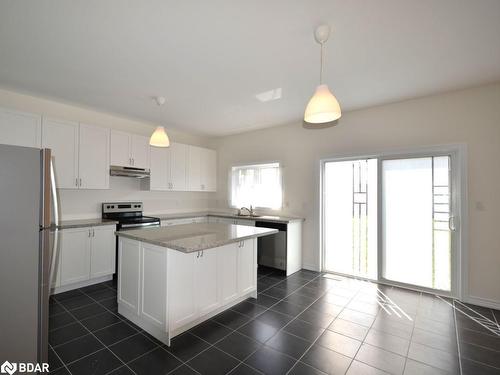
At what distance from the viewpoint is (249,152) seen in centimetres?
524

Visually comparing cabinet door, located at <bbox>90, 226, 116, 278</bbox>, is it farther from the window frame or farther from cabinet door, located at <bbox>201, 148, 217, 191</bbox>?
the window frame

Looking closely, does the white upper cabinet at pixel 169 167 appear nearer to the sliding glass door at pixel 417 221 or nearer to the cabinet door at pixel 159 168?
the cabinet door at pixel 159 168

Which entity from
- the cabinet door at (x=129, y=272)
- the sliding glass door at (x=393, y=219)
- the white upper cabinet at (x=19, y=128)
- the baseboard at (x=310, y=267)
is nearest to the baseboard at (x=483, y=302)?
the sliding glass door at (x=393, y=219)

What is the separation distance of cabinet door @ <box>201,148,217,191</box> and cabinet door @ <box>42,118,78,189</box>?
246 centimetres

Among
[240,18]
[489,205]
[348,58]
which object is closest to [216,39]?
[240,18]

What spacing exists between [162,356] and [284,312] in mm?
1359

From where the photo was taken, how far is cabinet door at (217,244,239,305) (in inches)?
104

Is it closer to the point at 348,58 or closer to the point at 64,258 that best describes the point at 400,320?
the point at 348,58

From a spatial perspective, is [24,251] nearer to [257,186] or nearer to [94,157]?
[94,157]

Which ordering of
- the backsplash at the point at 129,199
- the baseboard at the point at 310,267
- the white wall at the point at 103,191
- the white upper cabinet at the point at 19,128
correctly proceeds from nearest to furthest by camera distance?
the white upper cabinet at the point at 19,128
the white wall at the point at 103,191
the backsplash at the point at 129,199
the baseboard at the point at 310,267

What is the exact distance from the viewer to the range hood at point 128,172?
13.2ft

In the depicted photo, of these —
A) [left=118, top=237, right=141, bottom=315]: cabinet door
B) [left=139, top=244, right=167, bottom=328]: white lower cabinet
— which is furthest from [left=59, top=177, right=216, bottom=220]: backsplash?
[left=139, top=244, right=167, bottom=328]: white lower cabinet

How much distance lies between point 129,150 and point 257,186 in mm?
2519

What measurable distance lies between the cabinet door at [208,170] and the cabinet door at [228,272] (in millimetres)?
2964
